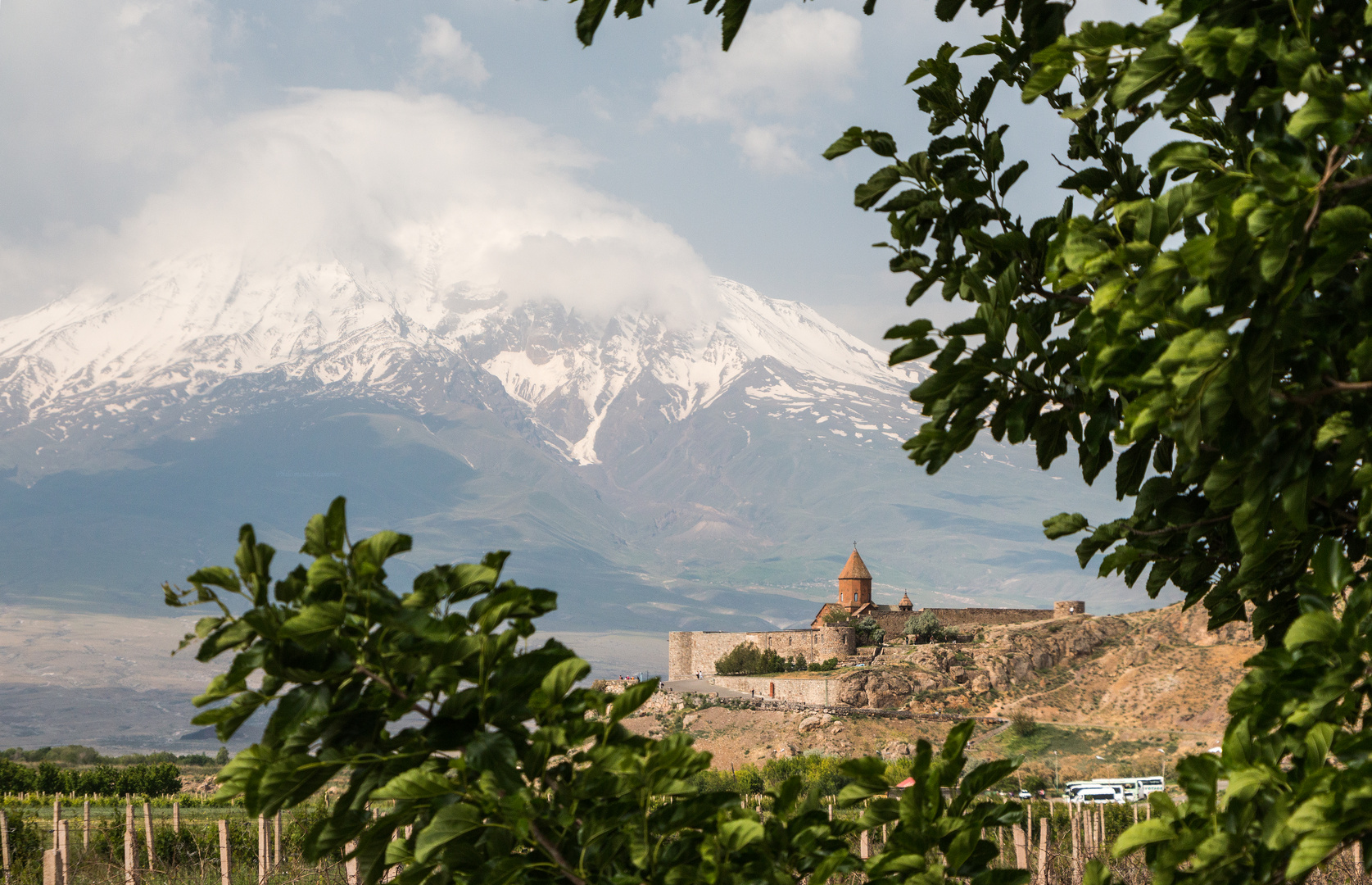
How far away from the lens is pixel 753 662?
56812 millimetres

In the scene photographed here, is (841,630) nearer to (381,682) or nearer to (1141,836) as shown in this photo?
(1141,836)

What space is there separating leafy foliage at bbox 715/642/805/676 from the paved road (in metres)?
1.62

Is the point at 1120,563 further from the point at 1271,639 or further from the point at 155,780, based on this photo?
the point at 155,780

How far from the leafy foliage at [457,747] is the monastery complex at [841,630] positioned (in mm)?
53293

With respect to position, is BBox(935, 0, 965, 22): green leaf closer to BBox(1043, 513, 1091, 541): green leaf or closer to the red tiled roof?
BBox(1043, 513, 1091, 541): green leaf

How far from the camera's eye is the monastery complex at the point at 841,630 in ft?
181

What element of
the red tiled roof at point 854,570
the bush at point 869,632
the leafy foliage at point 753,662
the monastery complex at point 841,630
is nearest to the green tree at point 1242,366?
the monastery complex at point 841,630

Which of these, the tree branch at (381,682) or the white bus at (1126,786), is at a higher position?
the tree branch at (381,682)

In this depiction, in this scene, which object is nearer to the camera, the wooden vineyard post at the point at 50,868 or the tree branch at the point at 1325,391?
the tree branch at the point at 1325,391

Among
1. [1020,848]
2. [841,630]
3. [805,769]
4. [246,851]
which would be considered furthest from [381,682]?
[841,630]

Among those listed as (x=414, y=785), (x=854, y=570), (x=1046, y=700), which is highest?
(x=854, y=570)

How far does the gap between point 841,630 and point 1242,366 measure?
54613 millimetres

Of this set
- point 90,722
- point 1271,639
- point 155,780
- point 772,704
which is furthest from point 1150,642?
point 90,722

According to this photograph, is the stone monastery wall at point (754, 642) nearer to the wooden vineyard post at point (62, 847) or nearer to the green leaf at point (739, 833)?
the wooden vineyard post at point (62, 847)
